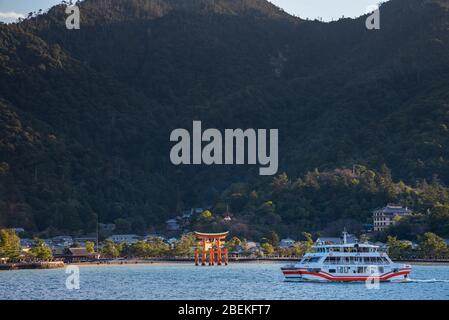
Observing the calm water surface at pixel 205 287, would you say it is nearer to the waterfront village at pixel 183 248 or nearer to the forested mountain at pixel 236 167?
the waterfront village at pixel 183 248

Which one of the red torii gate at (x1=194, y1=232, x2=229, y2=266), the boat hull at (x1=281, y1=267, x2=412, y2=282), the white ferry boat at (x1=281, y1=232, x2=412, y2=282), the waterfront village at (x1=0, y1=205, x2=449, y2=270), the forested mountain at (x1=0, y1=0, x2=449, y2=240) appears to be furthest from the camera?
the forested mountain at (x1=0, y1=0, x2=449, y2=240)

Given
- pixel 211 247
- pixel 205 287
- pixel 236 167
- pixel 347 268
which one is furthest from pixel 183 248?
pixel 205 287

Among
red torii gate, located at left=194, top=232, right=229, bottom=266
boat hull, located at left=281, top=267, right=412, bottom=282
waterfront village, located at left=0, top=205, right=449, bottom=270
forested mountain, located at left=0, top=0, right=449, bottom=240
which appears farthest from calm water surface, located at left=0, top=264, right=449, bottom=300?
forested mountain, located at left=0, top=0, right=449, bottom=240

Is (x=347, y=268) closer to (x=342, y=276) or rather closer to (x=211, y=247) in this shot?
(x=342, y=276)

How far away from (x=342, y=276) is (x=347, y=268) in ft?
2.11

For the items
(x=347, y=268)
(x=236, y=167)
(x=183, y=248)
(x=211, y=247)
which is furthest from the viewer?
(x=236, y=167)

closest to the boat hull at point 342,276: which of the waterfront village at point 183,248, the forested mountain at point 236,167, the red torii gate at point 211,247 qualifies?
the waterfront village at point 183,248

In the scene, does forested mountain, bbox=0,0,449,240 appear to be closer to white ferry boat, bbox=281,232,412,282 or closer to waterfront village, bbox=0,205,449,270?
waterfront village, bbox=0,205,449,270

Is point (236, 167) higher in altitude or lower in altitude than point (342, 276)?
higher

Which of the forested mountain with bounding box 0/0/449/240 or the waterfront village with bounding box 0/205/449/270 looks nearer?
the waterfront village with bounding box 0/205/449/270

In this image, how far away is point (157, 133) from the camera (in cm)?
19762

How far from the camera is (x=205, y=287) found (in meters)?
71.9

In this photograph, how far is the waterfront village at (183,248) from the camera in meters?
111

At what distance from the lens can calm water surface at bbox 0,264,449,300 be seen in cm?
6388
